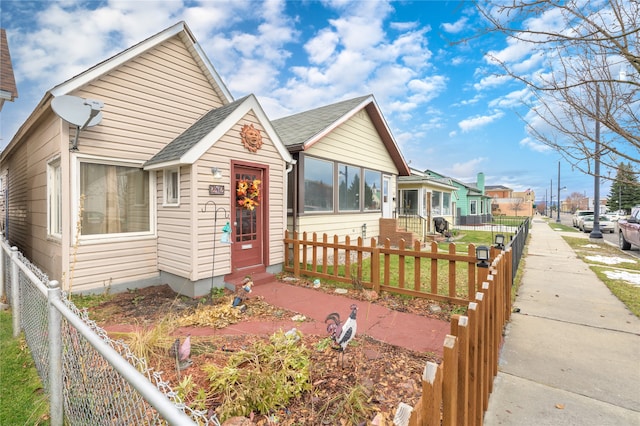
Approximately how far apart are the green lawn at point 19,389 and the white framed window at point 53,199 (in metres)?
2.87

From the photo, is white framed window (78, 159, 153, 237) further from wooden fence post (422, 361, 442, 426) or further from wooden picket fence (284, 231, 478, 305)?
wooden fence post (422, 361, 442, 426)

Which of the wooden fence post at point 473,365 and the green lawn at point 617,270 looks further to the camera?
the green lawn at point 617,270

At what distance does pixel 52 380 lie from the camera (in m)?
2.25

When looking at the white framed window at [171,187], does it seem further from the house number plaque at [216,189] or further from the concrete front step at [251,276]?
the concrete front step at [251,276]

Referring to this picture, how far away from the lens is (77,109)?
5059 millimetres

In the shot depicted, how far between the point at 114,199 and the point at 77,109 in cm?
180

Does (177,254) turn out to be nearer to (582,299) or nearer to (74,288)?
(74,288)

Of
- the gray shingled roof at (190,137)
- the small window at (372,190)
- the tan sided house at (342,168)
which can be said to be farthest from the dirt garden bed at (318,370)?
the small window at (372,190)

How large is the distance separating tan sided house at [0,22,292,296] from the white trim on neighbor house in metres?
0.02

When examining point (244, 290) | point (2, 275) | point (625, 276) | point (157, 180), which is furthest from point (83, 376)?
point (625, 276)

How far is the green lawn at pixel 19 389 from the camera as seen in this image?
8.15ft

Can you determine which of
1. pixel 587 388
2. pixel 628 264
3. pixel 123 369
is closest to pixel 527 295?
pixel 587 388

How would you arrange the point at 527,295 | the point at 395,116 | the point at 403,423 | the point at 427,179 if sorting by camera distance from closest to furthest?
the point at 403,423 < the point at 527,295 < the point at 395,116 < the point at 427,179

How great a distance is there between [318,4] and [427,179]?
11.0 m
